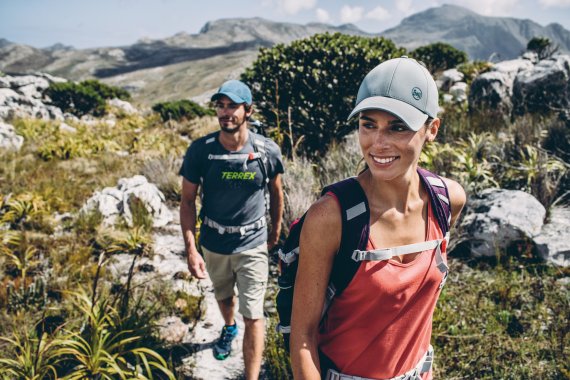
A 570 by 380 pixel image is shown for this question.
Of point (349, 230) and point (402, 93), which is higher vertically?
point (402, 93)

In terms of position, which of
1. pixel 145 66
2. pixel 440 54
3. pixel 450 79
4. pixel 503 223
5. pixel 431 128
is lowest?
pixel 503 223

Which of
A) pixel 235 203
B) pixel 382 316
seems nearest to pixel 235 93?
pixel 235 203

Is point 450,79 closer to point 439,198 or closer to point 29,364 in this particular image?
point 439,198

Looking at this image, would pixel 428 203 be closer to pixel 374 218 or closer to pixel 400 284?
pixel 374 218

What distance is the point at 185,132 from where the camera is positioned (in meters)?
13.0

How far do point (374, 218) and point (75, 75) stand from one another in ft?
428

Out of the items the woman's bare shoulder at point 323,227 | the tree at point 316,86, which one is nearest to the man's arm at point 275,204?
the woman's bare shoulder at point 323,227

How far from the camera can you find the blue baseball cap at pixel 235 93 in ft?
9.46

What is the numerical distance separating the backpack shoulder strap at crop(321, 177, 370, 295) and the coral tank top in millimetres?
36

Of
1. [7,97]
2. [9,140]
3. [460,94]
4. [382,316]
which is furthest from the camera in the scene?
[7,97]

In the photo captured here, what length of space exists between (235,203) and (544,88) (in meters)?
8.21

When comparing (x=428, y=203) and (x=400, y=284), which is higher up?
(x=428, y=203)

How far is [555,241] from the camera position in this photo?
4199 millimetres

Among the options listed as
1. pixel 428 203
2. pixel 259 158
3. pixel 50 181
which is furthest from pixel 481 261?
pixel 50 181
